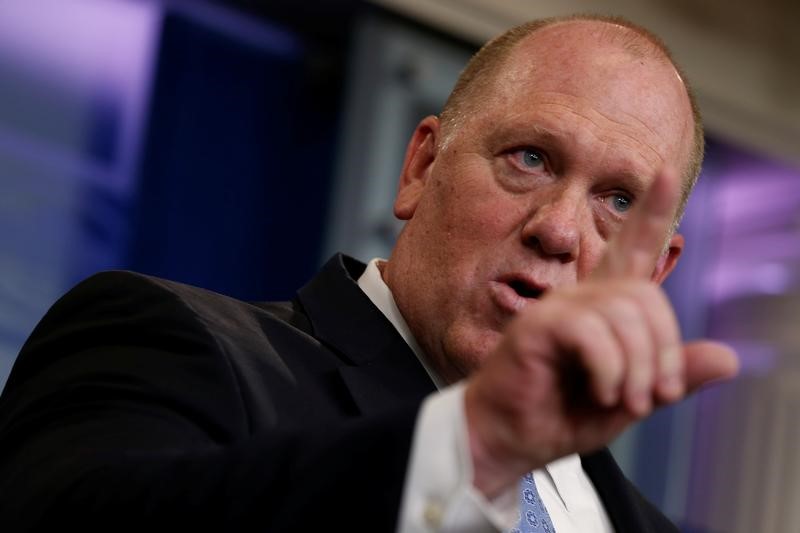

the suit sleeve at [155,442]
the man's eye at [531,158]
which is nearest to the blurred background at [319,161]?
the man's eye at [531,158]

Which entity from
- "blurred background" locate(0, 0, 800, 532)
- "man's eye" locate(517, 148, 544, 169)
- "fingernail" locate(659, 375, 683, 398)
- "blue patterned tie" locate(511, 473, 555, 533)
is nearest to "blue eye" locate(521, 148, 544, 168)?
"man's eye" locate(517, 148, 544, 169)

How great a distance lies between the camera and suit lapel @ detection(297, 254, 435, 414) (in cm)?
152

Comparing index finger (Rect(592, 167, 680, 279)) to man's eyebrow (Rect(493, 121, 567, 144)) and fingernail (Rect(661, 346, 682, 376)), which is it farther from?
man's eyebrow (Rect(493, 121, 567, 144))

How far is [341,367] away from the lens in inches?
59.6

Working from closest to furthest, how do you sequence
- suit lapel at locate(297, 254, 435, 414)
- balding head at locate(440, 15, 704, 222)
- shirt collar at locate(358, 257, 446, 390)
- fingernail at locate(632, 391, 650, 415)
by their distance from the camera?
fingernail at locate(632, 391, 650, 415), suit lapel at locate(297, 254, 435, 414), shirt collar at locate(358, 257, 446, 390), balding head at locate(440, 15, 704, 222)

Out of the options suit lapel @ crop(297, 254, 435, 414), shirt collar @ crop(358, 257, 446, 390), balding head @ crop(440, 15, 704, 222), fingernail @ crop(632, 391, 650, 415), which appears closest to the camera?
fingernail @ crop(632, 391, 650, 415)

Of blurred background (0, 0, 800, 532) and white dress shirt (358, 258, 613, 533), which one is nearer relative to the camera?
white dress shirt (358, 258, 613, 533)

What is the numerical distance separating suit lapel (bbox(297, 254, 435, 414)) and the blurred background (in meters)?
1.66

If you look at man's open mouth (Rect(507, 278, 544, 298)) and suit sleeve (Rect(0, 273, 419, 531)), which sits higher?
man's open mouth (Rect(507, 278, 544, 298))

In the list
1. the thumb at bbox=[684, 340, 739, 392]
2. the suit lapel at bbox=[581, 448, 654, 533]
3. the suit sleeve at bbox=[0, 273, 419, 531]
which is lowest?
the suit lapel at bbox=[581, 448, 654, 533]

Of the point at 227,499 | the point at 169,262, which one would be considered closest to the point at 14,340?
the point at 169,262

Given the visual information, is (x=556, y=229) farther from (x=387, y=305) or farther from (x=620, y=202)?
(x=387, y=305)

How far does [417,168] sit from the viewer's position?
201cm

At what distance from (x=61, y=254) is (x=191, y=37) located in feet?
2.32
